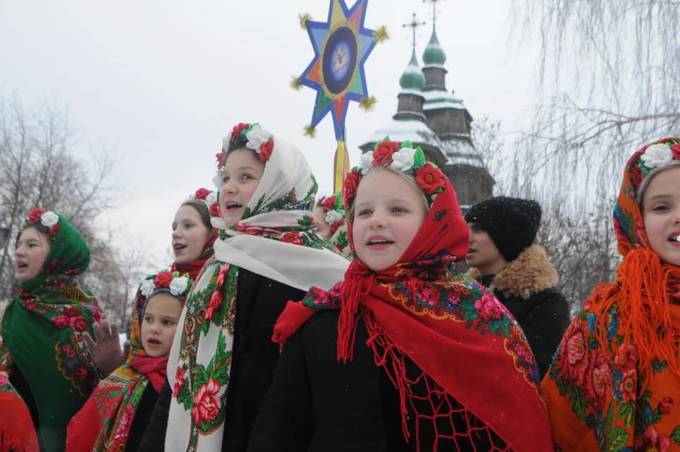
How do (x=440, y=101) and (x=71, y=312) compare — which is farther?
(x=440, y=101)

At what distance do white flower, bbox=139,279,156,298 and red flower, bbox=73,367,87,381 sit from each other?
0.75 metres

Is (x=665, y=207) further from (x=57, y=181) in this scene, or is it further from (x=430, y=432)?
(x=57, y=181)

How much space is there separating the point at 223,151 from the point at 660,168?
7.01ft

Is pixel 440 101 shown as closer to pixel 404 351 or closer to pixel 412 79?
pixel 412 79

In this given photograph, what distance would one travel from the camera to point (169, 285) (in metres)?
4.22

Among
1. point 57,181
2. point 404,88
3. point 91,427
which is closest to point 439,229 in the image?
point 91,427

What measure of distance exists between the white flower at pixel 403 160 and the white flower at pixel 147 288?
208 centimetres

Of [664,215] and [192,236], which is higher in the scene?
[664,215]

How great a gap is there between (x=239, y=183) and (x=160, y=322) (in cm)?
111

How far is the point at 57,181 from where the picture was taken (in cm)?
2494

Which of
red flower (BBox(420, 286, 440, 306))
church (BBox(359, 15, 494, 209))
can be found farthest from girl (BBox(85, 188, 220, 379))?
church (BBox(359, 15, 494, 209))

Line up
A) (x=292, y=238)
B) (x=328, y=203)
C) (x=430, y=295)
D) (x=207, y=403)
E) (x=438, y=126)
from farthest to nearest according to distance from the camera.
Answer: (x=438, y=126) < (x=328, y=203) < (x=292, y=238) < (x=207, y=403) < (x=430, y=295)

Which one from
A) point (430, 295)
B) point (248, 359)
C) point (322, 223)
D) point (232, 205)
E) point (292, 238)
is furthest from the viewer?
point (322, 223)

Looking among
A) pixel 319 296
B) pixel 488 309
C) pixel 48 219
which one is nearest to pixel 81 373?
pixel 48 219
